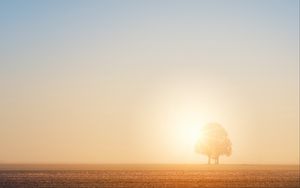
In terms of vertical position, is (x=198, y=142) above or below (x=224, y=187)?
above

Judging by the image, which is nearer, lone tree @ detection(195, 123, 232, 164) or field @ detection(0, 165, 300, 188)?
field @ detection(0, 165, 300, 188)

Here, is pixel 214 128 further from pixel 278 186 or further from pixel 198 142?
pixel 278 186

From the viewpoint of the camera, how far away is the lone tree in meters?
177

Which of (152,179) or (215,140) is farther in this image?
(215,140)

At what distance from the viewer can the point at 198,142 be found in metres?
180

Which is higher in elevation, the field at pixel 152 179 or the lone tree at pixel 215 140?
the lone tree at pixel 215 140

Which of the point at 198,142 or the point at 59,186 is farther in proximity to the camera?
the point at 198,142

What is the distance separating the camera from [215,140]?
177 metres

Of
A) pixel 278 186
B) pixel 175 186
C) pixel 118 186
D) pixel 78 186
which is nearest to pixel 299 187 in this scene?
pixel 278 186

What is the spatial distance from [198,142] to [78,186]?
123443 millimetres

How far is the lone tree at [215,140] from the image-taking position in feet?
580

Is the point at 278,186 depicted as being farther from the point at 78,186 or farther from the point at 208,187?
the point at 78,186

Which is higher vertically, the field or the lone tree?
the lone tree

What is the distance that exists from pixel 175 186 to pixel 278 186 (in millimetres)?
10747
